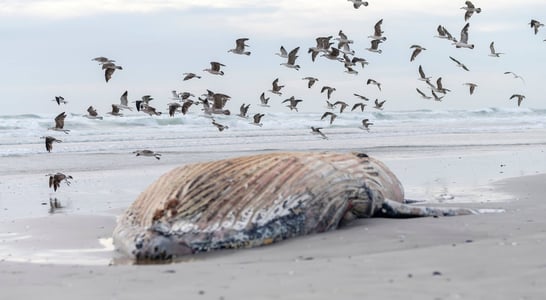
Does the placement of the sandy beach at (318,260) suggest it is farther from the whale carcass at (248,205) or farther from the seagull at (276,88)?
the seagull at (276,88)

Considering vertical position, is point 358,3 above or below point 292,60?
above

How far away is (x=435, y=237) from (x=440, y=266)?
1.92 m

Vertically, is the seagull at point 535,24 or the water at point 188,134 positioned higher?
the seagull at point 535,24

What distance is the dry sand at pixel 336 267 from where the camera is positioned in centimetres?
659

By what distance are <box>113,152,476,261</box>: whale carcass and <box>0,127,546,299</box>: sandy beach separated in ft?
0.72

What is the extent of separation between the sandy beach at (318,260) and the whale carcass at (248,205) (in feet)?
0.72

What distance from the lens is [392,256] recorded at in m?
7.85

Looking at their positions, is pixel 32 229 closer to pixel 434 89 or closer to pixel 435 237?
pixel 435 237

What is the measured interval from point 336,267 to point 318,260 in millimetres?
541

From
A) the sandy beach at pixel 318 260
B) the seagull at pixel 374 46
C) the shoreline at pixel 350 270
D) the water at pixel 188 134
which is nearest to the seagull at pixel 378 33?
the seagull at pixel 374 46

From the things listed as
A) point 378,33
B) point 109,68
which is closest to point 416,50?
point 378,33

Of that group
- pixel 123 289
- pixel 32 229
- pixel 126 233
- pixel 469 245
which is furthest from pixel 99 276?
pixel 32 229

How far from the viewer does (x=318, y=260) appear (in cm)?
801

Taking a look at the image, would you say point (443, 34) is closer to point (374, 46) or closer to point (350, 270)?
point (374, 46)
